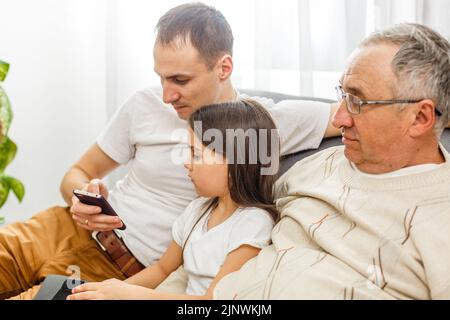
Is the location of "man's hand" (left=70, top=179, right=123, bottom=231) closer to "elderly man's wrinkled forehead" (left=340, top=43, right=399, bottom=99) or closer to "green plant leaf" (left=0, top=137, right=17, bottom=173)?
"elderly man's wrinkled forehead" (left=340, top=43, right=399, bottom=99)

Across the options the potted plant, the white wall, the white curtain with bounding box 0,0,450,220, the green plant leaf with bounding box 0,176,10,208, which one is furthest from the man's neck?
the green plant leaf with bounding box 0,176,10,208

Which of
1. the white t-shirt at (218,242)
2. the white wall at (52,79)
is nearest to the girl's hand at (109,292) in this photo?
the white t-shirt at (218,242)

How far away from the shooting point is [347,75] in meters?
1.25

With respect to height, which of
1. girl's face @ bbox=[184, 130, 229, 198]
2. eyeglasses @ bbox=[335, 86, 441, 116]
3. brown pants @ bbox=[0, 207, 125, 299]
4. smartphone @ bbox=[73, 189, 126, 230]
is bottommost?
brown pants @ bbox=[0, 207, 125, 299]

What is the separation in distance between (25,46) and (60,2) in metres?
0.26

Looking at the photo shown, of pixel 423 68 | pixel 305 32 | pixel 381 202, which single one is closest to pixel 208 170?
pixel 381 202

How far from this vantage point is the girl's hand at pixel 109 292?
1.23 m

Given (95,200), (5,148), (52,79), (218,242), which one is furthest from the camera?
(52,79)

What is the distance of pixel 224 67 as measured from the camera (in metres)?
1.59

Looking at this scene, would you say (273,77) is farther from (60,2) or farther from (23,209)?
(23,209)

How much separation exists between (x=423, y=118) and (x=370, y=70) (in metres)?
0.14

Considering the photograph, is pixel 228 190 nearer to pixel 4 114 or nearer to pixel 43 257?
pixel 43 257

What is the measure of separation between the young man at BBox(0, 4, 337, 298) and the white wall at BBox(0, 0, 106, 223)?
42.0 inches

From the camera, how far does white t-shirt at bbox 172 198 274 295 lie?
4.27ft
